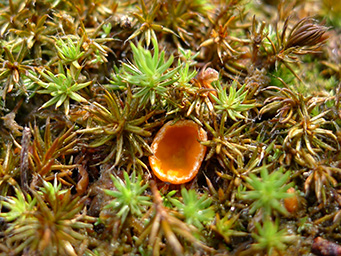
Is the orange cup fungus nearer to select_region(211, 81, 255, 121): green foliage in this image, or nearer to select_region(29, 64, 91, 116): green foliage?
select_region(211, 81, 255, 121): green foliage

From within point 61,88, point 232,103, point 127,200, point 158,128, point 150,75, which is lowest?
point 127,200

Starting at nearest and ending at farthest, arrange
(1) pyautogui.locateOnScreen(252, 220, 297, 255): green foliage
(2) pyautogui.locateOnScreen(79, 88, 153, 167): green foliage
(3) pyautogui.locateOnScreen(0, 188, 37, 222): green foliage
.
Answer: (1) pyautogui.locateOnScreen(252, 220, 297, 255): green foliage, (3) pyautogui.locateOnScreen(0, 188, 37, 222): green foliage, (2) pyautogui.locateOnScreen(79, 88, 153, 167): green foliage

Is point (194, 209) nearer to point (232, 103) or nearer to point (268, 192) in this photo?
point (268, 192)

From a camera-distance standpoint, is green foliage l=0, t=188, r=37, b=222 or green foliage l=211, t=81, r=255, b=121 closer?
green foliage l=0, t=188, r=37, b=222

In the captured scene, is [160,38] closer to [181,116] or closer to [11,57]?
[181,116]

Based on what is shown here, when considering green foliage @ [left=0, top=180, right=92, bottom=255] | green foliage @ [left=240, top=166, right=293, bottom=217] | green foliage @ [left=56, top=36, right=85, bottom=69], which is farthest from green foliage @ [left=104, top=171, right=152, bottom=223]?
green foliage @ [left=56, top=36, right=85, bottom=69]

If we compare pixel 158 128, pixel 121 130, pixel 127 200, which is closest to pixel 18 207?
pixel 127 200
